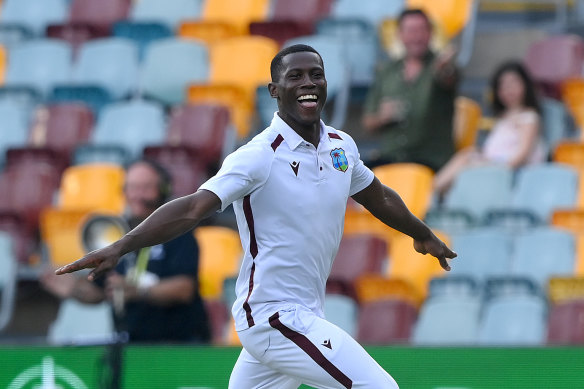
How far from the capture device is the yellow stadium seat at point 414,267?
8.28m

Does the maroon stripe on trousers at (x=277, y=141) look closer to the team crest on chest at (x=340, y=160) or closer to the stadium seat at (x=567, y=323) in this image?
the team crest on chest at (x=340, y=160)

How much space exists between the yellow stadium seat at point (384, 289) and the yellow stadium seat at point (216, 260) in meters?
0.93

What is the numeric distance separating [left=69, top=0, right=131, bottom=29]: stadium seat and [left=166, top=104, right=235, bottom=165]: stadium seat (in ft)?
7.37

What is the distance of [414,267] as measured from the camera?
327 inches

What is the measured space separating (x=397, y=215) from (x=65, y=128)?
19.3 feet

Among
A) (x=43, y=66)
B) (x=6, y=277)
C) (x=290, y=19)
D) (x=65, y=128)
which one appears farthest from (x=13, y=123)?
(x=290, y=19)

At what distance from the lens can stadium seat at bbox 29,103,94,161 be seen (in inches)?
404

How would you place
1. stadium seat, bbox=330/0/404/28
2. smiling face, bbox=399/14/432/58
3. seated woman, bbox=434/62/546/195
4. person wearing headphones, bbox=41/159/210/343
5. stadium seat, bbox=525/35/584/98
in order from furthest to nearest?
stadium seat, bbox=330/0/404/28
stadium seat, bbox=525/35/584/98
smiling face, bbox=399/14/432/58
seated woman, bbox=434/62/546/195
person wearing headphones, bbox=41/159/210/343

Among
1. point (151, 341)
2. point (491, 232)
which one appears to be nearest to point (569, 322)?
point (491, 232)

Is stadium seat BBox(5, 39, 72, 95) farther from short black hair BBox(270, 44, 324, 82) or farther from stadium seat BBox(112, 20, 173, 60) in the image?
short black hair BBox(270, 44, 324, 82)

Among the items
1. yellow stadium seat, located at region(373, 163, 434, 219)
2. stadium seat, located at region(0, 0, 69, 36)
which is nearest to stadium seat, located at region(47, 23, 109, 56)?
stadium seat, located at region(0, 0, 69, 36)

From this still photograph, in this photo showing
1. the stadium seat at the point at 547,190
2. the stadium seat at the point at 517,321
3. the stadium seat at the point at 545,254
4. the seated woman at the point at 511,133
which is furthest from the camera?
the seated woman at the point at 511,133

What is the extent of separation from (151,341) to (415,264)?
2.22 meters

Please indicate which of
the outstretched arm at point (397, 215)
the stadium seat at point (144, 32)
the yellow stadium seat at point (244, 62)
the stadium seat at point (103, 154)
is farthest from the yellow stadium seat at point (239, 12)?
the outstretched arm at point (397, 215)
